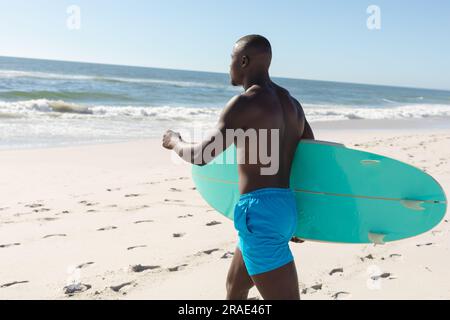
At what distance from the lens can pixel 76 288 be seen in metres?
2.92

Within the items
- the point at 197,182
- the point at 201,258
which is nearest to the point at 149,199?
the point at 201,258

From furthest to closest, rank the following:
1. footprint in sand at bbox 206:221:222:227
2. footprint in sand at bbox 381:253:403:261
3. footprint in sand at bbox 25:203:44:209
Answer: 1. footprint in sand at bbox 25:203:44:209
2. footprint in sand at bbox 206:221:222:227
3. footprint in sand at bbox 381:253:403:261

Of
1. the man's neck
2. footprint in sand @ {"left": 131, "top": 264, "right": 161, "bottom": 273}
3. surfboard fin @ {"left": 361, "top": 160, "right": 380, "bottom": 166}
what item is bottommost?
footprint in sand @ {"left": 131, "top": 264, "right": 161, "bottom": 273}

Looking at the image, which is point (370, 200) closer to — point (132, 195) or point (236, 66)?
point (236, 66)

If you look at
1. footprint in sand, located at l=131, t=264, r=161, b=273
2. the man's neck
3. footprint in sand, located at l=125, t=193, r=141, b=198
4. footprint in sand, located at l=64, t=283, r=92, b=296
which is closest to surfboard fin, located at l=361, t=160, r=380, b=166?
the man's neck

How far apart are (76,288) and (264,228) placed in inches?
60.5

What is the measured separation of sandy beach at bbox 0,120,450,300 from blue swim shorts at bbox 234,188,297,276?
0.97 metres

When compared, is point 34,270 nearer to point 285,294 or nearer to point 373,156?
point 285,294

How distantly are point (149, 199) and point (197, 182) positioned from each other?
2291mm

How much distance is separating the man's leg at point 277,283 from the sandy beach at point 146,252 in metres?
0.92

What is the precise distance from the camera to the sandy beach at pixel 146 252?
9.69 feet

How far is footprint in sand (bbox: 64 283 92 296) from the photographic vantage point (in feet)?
9.46

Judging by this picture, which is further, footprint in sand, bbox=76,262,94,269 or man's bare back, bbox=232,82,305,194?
footprint in sand, bbox=76,262,94,269

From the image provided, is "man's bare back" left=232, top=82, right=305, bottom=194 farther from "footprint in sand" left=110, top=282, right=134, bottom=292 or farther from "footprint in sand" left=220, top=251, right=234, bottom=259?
"footprint in sand" left=220, top=251, right=234, bottom=259
